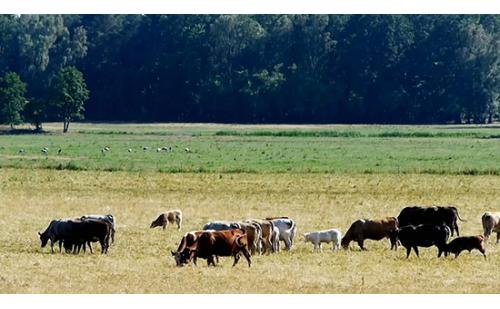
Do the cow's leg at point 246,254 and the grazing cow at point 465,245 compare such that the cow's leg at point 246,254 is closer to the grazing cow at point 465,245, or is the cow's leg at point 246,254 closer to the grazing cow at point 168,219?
the grazing cow at point 465,245

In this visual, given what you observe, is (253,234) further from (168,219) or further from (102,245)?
(168,219)

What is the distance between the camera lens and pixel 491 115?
4193 inches

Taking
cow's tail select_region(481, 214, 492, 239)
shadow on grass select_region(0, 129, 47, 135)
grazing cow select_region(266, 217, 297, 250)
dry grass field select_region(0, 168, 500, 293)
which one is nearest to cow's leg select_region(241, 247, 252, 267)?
dry grass field select_region(0, 168, 500, 293)

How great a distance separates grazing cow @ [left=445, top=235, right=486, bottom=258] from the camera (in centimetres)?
2228

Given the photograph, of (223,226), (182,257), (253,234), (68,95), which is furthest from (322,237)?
(68,95)

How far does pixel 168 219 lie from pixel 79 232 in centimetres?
454

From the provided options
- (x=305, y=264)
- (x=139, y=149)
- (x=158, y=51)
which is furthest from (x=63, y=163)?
(x=158, y=51)

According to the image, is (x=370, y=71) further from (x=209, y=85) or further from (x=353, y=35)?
(x=209, y=85)

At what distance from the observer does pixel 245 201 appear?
33312 mm

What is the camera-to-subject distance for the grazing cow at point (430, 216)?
25.8 m

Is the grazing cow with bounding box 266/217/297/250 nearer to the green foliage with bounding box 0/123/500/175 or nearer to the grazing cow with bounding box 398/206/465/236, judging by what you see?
the grazing cow with bounding box 398/206/465/236

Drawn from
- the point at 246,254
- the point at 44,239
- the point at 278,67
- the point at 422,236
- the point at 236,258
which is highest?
the point at 278,67

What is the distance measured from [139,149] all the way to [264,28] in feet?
197

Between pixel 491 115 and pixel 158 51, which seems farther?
pixel 158 51
